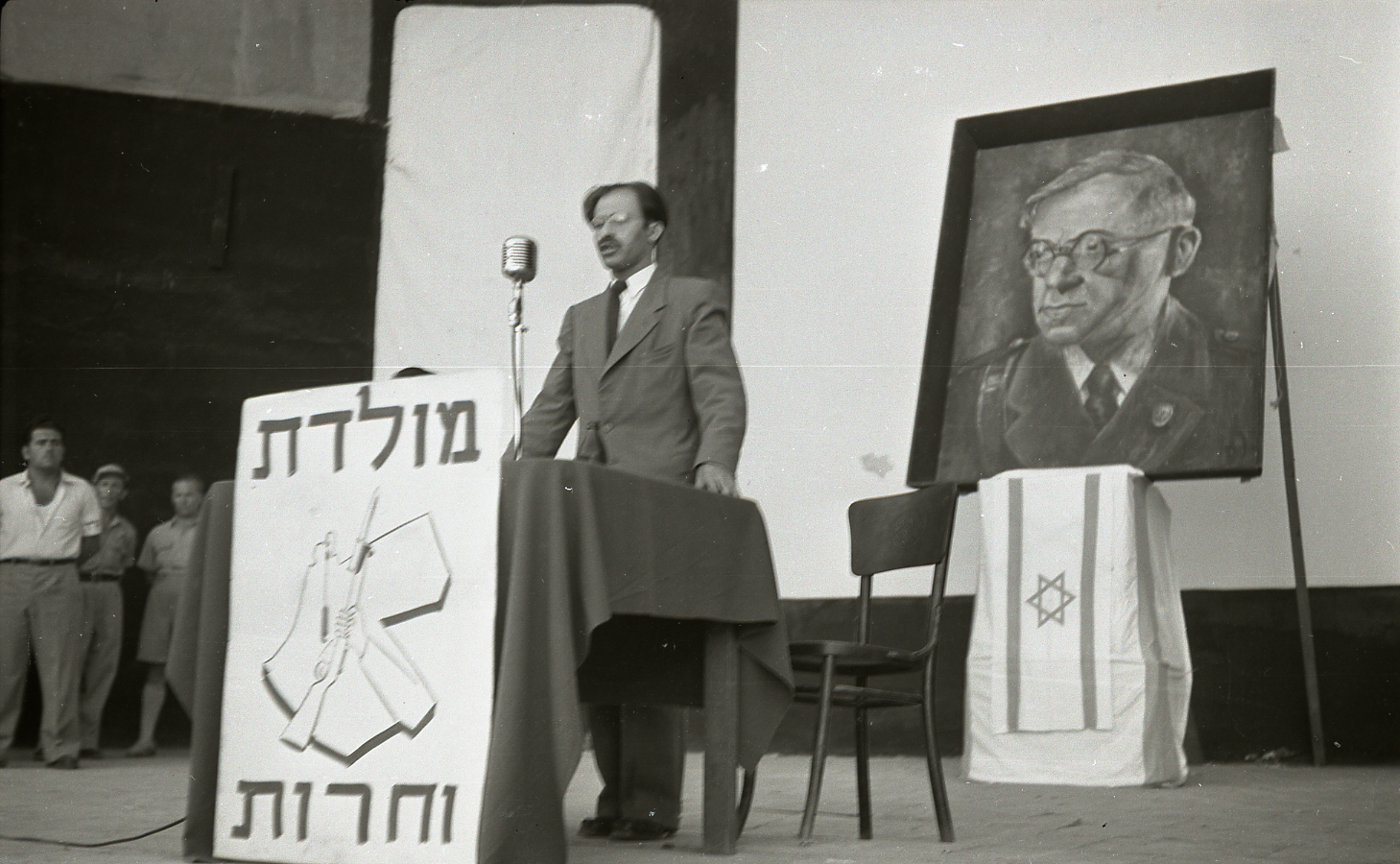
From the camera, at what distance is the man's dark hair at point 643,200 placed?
3.08 meters

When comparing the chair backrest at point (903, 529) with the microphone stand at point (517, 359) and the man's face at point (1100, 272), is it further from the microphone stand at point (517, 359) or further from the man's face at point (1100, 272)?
the man's face at point (1100, 272)

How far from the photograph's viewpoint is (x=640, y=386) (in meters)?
3.03

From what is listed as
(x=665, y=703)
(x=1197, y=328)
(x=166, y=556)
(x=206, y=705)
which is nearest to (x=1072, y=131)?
(x=1197, y=328)

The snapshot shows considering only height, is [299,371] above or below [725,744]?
above

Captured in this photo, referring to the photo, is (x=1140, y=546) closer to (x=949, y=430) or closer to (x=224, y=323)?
(x=949, y=430)

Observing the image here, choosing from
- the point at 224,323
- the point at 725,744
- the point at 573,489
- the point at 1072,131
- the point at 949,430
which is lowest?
the point at 725,744

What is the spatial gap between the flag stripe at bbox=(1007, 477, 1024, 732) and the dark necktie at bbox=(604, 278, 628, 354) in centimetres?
187

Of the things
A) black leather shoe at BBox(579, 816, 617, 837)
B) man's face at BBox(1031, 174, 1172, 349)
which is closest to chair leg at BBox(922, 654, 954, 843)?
black leather shoe at BBox(579, 816, 617, 837)

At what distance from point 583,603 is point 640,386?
958 mm

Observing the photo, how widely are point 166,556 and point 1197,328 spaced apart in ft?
14.1

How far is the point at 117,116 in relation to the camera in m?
5.53

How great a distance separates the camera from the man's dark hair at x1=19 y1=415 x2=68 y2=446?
561cm

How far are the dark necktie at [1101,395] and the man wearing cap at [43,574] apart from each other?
3981 mm

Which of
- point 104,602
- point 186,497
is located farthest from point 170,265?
point 104,602
